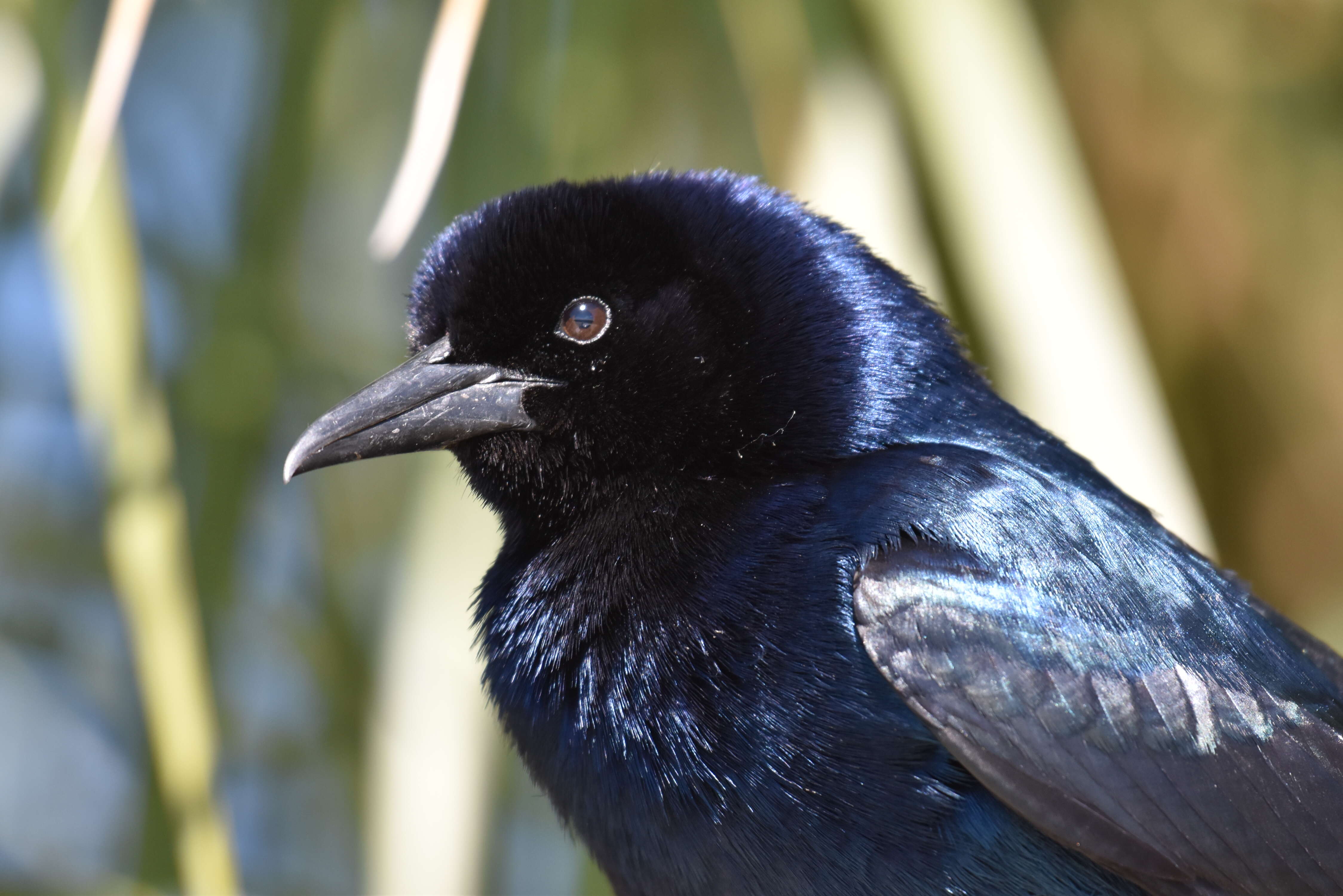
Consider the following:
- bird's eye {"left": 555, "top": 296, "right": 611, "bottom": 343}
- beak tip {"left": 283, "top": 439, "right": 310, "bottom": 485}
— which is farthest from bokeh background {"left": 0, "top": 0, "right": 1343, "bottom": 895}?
bird's eye {"left": 555, "top": 296, "right": 611, "bottom": 343}

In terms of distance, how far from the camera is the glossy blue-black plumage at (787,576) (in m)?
1.22

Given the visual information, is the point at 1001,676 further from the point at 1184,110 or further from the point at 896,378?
the point at 1184,110

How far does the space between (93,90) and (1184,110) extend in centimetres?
183

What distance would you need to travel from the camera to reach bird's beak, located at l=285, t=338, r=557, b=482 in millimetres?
1445

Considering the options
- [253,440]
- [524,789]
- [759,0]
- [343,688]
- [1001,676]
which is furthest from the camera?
[524,789]

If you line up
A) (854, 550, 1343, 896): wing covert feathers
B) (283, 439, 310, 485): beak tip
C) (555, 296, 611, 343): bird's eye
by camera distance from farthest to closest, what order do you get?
(555, 296, 611, 343): bird's eye, (283, 439, 310, 485): beak tip, (854, 550, 1343, 896): wing covert feathers

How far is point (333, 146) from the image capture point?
2.47 m

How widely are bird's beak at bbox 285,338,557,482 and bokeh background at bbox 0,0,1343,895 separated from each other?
0.62 feet

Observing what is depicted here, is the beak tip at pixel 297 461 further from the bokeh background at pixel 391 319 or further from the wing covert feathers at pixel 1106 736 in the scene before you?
the wing covert feathers at pixel 1106 736

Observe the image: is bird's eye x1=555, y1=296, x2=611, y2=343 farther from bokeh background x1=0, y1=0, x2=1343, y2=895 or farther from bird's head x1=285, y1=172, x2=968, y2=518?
bokeh background x1=0, y1=0, x2=1343, y2=895

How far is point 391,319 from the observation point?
275 centimetres

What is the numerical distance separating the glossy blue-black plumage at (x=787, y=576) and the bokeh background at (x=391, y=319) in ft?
0.49

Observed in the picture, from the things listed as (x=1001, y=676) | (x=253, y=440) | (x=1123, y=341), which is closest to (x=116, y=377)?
(x=253, y=440)

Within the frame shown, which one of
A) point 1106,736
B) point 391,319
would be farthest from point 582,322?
point 391,319
